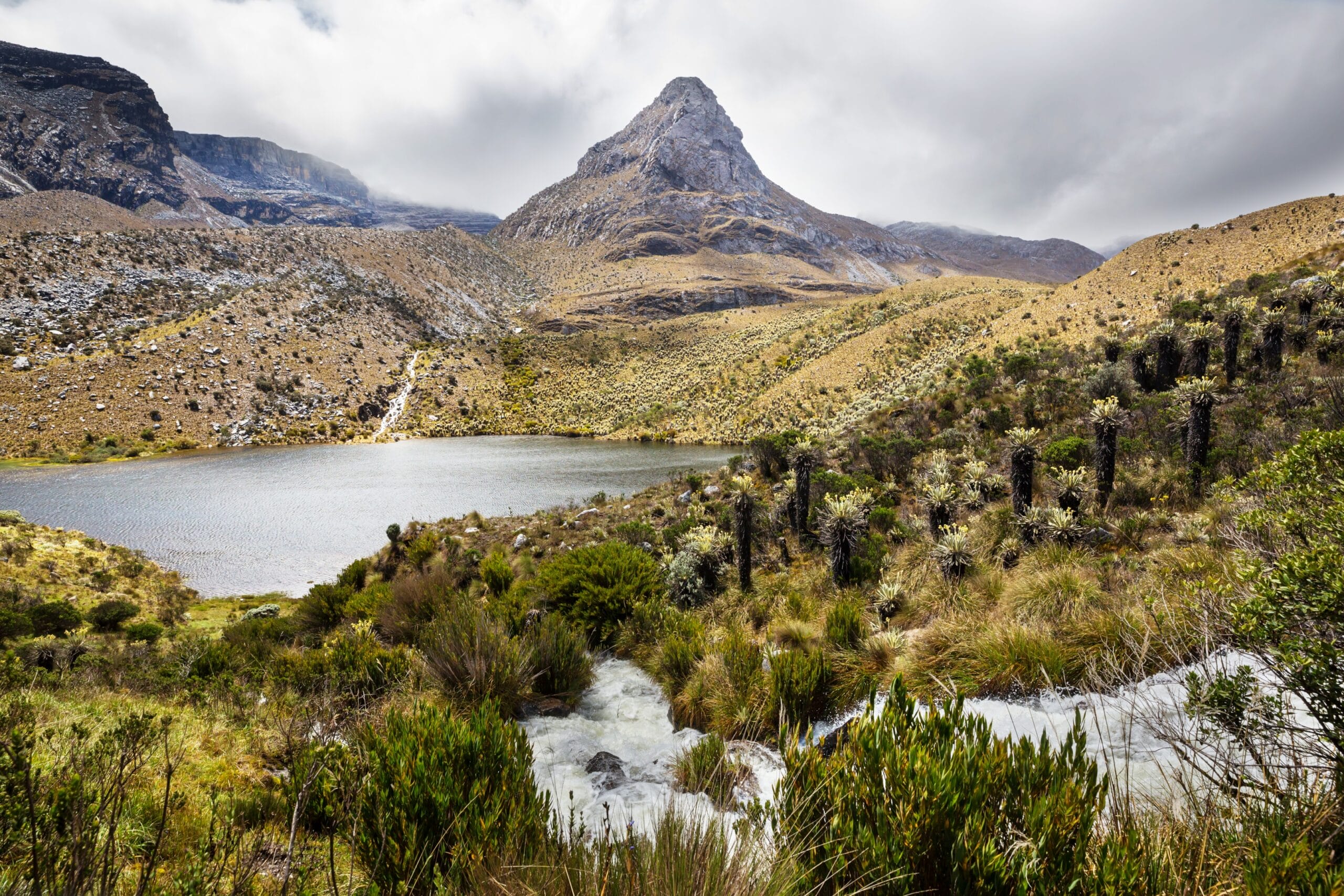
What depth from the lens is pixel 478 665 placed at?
5.28 meters

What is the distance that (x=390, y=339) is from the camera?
2393 inches

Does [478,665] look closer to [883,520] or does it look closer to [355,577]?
[883,520]

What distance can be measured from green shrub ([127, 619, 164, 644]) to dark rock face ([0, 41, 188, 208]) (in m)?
130

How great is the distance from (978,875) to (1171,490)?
34.3 ft

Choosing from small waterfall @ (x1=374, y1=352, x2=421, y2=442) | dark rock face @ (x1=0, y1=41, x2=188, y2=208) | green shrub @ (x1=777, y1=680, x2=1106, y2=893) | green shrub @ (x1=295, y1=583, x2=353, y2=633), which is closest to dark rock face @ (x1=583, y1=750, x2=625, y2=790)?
green shrub @ (x1=777, y1=680, x2=1106, y2=893)

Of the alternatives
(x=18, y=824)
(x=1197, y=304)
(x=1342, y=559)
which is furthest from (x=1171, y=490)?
(x=1197, y=304)

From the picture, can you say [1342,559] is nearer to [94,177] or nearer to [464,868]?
[464,868]

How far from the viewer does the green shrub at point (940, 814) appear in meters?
1.93

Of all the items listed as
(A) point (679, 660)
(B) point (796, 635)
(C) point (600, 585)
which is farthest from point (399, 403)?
(B) point (796, 635)

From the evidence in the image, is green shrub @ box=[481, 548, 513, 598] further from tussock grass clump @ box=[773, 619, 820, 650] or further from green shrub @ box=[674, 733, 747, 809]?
Result: green shrub @ box=[674, 733, 747, 809]

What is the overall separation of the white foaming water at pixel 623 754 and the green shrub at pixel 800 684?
418mm

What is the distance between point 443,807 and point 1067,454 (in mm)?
13123

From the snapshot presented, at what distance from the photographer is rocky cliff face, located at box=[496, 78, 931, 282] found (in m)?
128

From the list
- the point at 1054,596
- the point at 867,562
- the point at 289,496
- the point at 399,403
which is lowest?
the point at 289,496
